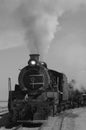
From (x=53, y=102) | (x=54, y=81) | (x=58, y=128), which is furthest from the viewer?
(x=54, y=81)

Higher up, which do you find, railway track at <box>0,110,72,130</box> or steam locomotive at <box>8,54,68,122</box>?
steam locomotive at <box>8,54,68,122</box>

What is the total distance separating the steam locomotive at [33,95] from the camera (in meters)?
18.3

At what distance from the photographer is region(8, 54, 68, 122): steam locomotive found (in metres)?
18.3

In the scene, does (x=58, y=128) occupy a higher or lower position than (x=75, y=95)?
lower

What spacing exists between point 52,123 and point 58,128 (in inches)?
61.7

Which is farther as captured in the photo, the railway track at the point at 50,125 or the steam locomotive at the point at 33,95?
the steam locomotive at the point at 33,95

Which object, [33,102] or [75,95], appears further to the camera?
[75,95]

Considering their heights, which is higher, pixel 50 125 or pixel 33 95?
pixel 33 95

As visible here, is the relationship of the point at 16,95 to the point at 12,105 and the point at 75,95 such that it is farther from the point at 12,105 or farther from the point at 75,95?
the point at 75,95

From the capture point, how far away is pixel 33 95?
63.2 feet

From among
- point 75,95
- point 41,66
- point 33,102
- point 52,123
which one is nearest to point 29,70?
point 41,66

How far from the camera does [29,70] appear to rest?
1980 centimetres

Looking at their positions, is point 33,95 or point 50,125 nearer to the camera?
point 50,125

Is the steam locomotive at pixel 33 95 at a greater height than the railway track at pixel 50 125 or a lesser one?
greater
